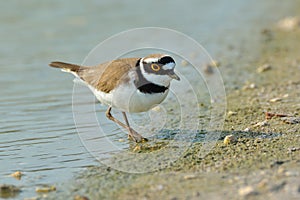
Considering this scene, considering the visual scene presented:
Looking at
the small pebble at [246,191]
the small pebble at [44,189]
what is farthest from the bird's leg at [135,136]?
the small pebble at [246,191]

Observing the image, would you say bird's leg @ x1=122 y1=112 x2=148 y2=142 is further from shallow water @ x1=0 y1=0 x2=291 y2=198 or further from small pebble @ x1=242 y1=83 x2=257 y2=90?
small pebble @ x1=242 y1=83 x2=257 y2=90

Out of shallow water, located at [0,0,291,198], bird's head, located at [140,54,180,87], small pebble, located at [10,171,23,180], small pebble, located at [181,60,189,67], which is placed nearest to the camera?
small pebble, located at [10,171,23,180]

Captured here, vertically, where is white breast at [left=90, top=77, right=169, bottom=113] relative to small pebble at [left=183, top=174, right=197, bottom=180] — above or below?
above

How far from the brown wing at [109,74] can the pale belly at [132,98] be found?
0.11m

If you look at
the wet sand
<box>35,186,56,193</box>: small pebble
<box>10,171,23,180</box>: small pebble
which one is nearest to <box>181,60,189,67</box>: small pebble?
the wet sand

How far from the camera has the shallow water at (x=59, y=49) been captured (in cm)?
638

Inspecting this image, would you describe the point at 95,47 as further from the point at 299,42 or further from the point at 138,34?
the point at 299,42

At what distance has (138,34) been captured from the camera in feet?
44.3

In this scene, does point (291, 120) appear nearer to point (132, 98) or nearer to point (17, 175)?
point (132, 98)

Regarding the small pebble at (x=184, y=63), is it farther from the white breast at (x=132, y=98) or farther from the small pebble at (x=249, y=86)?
the white breast at (x=132, y=98)

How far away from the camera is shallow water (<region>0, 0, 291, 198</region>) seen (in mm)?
6375

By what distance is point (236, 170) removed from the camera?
534cm

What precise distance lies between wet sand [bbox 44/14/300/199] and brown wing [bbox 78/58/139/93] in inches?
43.4

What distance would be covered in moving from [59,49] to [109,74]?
544 cm
